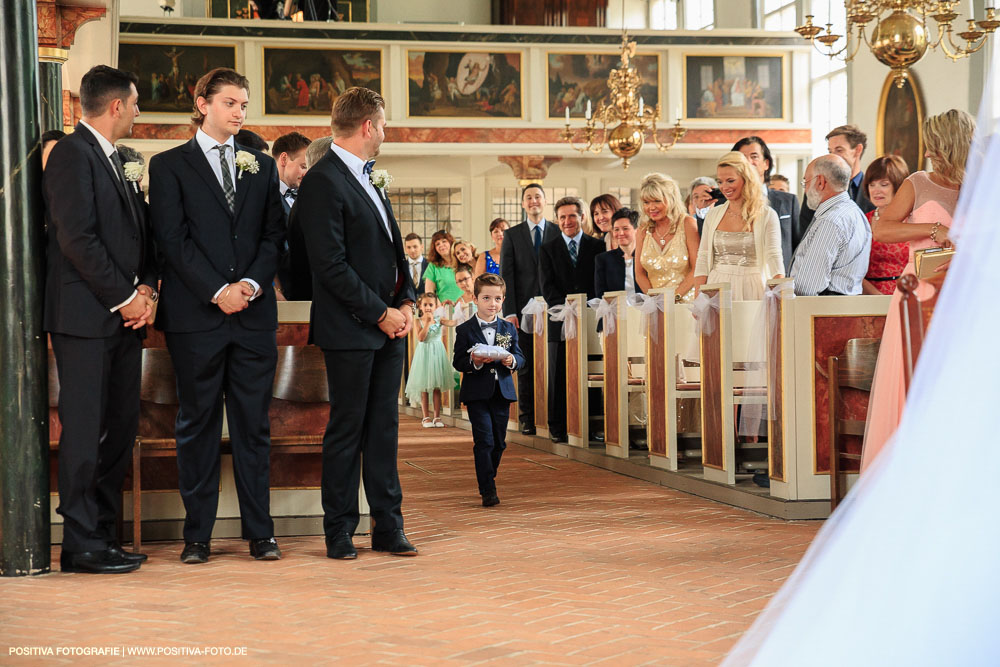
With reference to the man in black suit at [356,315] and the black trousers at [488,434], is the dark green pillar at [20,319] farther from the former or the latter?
the black trousers at [488,434]

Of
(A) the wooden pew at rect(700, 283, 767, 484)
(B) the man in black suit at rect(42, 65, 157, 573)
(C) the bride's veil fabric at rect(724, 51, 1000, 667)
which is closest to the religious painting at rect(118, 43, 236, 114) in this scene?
(A) the wooden pew at rect(700, 283, 767, 484)

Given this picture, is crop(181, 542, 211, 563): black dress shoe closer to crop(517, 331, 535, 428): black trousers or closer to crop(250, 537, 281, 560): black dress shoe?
crop(250, 537, 281, 560): black dress shoe

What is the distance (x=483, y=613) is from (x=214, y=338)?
5.41ft

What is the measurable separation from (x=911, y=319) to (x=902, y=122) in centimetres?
1032

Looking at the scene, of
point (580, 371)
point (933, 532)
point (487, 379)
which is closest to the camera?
point (933, 532)

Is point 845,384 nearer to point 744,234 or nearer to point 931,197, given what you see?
point 931,197

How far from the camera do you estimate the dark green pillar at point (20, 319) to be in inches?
164

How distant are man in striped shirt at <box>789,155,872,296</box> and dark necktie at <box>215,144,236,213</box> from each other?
2.74 meters

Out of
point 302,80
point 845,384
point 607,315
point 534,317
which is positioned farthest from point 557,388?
point 302,80

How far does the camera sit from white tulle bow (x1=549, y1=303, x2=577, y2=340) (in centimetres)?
804

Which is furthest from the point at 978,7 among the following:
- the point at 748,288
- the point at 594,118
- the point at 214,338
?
the point at 214,338

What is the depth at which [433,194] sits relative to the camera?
1958 cm

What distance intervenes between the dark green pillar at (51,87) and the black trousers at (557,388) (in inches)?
148

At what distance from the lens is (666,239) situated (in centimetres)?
744
